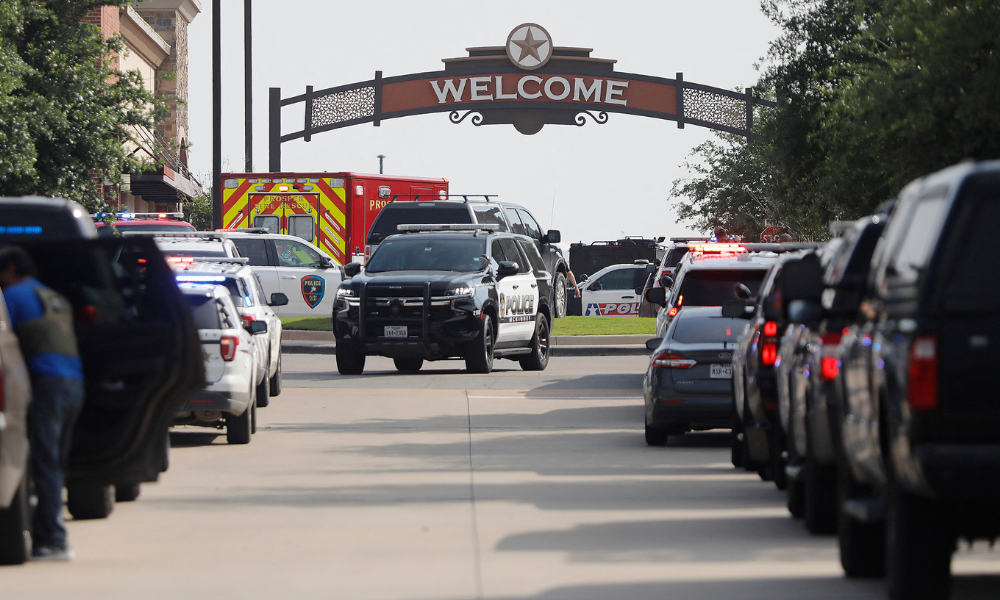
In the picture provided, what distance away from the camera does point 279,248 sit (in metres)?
28.9

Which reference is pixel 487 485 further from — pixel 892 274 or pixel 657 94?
pixel 657 94

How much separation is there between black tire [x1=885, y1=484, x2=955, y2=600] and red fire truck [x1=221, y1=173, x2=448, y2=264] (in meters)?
24.1

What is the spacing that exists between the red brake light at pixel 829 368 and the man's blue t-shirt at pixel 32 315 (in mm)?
4081

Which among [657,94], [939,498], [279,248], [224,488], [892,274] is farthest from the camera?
[657,94]

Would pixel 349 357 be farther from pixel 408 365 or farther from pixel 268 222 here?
pixel 268 222

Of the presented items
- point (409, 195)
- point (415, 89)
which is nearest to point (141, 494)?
point (409, 195)

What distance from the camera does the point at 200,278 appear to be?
635 inches

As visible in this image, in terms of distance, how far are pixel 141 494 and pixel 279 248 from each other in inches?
680

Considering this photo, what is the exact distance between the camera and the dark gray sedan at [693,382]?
14.4 meters

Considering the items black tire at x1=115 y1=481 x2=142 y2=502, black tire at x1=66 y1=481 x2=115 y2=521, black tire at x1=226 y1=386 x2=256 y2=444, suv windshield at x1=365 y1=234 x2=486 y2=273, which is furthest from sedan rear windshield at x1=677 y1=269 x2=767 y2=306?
black tire at x1=66 y1=481 x2=115 y2=521

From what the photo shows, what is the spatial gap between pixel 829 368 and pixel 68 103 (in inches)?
914

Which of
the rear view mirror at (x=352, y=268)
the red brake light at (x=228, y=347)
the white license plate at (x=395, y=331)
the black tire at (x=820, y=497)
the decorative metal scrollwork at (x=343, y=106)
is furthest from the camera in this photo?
the decorative metal scrollwork at (x=343, y=106)

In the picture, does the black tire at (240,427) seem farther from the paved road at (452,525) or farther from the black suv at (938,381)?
the black suv at (938,381)

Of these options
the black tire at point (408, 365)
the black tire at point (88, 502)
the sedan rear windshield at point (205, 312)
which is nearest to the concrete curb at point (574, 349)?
the black tire at point (408, 365)
